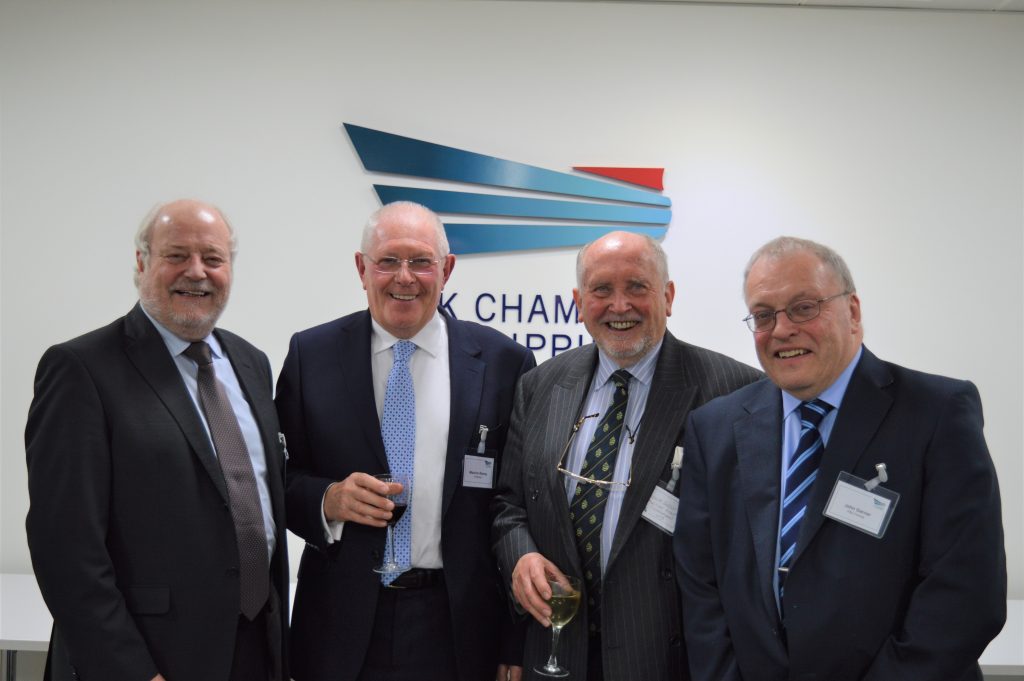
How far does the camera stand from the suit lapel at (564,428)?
241cm

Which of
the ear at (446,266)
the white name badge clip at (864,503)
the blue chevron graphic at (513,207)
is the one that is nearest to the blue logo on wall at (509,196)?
the blue chevron graphic at (513,207)

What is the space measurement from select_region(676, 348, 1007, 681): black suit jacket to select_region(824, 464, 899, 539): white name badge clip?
2 cm

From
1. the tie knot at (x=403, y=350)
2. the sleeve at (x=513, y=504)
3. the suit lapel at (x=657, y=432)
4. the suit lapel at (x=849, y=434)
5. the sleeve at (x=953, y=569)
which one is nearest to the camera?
the sleeve at (x=953, y=569)

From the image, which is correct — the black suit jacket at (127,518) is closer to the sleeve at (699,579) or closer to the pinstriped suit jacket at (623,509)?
the pinstriped suit jacket at (623,509)

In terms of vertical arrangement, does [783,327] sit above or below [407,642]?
above

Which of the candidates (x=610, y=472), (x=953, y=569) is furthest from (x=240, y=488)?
(x=953, y=569)

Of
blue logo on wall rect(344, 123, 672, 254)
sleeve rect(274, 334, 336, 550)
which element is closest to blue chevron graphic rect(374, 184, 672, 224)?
blue logo on wall rect(344, 123, 672, 254)

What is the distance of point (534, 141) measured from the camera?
477cm

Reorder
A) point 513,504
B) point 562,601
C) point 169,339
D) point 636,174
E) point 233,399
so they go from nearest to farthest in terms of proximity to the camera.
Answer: point 562,601 < point 169,339 < point 233,399 < point 513,504 < point 636,174

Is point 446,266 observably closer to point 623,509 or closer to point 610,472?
point 610,472

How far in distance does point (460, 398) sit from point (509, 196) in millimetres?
2302

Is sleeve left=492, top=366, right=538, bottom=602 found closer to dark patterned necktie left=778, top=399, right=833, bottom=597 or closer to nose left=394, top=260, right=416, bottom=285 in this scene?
nose left=394, top=260, right=416, bottom=285

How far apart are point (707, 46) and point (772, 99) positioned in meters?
0.48

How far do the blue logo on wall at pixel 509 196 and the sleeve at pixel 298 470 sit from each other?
6.81ft
